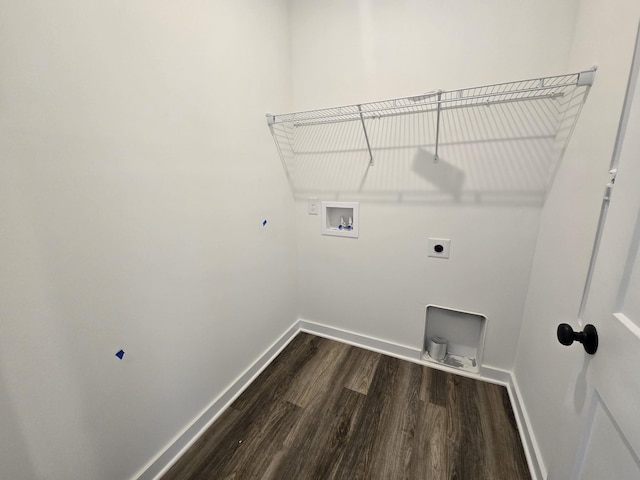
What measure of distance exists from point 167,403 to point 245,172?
1.26m

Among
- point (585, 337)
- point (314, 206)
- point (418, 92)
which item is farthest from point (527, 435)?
point (418, 92)

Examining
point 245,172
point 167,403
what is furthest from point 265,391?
point 245,172

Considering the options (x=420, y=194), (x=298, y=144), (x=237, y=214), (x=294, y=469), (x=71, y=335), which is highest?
(x=298, y=144)

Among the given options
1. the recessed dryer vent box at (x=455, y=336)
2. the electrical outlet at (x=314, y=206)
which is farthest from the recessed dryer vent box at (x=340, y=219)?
the recessed dryer vent box at (x=455, y=336)

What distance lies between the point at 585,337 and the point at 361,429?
1180 millimetres

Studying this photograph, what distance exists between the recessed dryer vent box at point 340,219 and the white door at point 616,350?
4.28ft

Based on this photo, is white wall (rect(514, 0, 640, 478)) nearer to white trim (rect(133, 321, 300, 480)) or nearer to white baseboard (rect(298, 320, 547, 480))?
white baseboard (rect(298, 320, 547, 480))

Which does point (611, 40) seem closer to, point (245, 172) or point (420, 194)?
point (420, 194)

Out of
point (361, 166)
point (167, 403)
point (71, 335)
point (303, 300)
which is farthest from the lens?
point (303, 300)

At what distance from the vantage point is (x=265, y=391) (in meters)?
1.65

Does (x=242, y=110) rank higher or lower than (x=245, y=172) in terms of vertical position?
higher

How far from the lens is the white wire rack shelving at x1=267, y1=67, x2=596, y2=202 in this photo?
126cm

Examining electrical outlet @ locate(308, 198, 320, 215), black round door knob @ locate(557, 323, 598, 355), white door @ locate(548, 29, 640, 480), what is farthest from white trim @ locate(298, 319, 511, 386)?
black round door knob @ locate(557, 323, 598, 355)

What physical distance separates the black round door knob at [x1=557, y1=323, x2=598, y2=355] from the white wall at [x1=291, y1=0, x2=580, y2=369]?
95cm
